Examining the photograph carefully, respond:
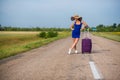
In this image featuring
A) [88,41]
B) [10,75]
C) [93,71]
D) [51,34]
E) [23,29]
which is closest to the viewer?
[10,75]

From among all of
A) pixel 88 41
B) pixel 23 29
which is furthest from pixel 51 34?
pixel 23 29

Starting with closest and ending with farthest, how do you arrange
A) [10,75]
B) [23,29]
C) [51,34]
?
1. [10,75]
2. [51,34]
3. [23,29]

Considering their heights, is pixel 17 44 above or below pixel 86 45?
below

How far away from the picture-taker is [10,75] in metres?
7.32

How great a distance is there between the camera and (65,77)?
691 centimetres

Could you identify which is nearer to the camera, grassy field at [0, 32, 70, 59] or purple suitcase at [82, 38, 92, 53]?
purple suitcase at [82, 38, 92, 53]

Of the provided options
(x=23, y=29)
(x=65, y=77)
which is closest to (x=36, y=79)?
(x=65, y=77)

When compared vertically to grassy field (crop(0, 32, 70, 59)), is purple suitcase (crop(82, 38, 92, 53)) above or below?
above

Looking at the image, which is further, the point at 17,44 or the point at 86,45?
the point at 17,44

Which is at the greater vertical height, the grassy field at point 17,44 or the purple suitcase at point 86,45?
the purple suitcase at point 86,45

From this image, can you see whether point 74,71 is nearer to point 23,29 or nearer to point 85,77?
point 85,77

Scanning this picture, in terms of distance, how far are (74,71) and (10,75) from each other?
2019 millimetres

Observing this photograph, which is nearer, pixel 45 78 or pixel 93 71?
pixel 45 78

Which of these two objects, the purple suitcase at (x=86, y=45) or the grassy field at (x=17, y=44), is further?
the grassy field at (x=17, y=44)
